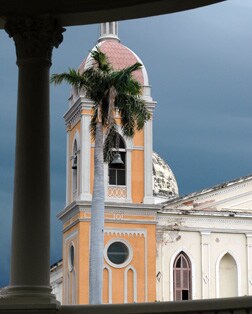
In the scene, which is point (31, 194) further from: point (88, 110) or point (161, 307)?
point (88, 110)

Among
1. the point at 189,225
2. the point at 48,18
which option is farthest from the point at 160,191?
the point at 48,18

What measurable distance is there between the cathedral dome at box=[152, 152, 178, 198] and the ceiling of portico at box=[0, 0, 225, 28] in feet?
133

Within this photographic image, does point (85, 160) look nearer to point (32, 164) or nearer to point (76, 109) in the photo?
point (76, 109)

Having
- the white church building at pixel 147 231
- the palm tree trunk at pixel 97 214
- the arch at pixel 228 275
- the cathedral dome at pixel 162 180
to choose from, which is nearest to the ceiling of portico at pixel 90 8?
the palm tree trunk at pixel 97 214

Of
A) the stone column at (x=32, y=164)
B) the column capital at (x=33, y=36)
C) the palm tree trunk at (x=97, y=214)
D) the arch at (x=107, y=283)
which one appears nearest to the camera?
the stone column at (x=32, y=164)

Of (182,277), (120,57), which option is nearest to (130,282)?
(182,277)

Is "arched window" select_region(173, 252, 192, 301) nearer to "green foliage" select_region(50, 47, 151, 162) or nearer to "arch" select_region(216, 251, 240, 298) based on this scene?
"arch" select_region(216, 251, 240, 298)

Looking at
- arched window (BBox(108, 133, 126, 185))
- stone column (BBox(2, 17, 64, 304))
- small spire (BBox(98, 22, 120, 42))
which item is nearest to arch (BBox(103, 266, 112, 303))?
arched window (BBox(108, 133, 126, 185))

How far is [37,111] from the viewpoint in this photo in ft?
30.3

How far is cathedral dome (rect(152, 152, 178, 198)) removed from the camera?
50.7 meters

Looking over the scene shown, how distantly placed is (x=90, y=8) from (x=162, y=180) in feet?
137

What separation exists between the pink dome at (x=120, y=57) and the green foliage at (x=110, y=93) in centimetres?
838

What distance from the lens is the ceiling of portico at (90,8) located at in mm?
9352

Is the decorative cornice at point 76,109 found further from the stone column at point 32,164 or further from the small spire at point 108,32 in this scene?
the stone column at point 32,164
